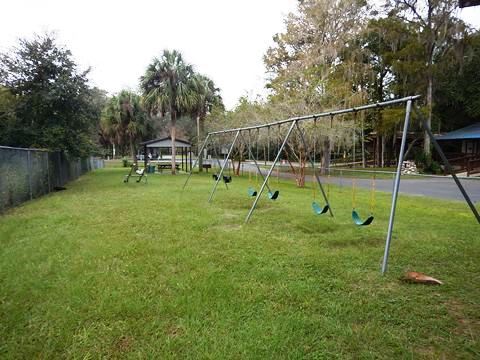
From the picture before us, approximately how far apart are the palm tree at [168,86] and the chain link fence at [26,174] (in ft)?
26.8

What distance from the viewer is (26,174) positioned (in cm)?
857

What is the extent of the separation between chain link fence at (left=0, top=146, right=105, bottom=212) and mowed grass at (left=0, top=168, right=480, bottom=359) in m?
1.67

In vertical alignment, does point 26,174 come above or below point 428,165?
above

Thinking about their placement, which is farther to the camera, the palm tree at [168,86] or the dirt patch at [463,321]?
the palm tree at [168,86]

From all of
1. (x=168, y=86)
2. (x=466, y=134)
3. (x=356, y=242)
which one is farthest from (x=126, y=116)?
(x=466, y=134)

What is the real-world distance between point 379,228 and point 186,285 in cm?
400

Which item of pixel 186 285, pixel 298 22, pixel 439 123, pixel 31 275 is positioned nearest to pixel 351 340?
pixel 186 285

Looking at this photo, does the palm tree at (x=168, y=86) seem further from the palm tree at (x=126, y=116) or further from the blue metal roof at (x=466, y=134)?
the blue metal roof at (x=466, y=134)

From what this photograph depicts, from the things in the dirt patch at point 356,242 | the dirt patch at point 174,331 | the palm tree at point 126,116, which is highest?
the palm tree at point 126,116

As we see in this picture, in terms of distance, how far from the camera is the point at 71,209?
743cm

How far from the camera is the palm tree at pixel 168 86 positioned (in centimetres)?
1945

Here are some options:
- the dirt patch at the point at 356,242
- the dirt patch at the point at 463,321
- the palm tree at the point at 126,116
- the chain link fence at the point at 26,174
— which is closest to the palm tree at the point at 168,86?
the palm tree at the point at 126,116

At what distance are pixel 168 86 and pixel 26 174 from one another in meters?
12.5

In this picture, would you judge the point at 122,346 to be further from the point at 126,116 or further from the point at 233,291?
the point at 126,116
